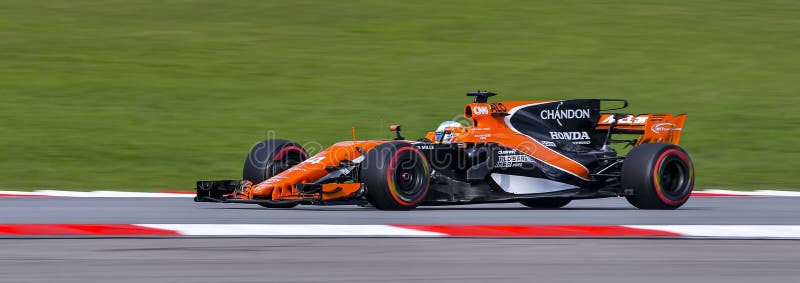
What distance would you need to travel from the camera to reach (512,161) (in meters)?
10.8

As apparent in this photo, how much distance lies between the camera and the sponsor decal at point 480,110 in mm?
10867

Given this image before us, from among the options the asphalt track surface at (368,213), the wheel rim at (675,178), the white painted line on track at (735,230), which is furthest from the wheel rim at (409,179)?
the wheel rim at (675,178)

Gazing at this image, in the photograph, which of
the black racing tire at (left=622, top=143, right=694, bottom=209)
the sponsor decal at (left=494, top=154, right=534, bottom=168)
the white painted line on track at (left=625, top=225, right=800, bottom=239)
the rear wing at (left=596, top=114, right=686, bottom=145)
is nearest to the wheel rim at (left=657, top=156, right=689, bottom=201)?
the black racing tire at (left=622, top=143, right=694, bottom=209)

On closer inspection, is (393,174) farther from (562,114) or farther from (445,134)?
(562,114)

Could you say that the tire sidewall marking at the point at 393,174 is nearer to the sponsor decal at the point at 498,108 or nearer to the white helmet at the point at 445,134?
the white helmet at the point at 445,134

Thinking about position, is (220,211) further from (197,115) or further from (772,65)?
(772,65)

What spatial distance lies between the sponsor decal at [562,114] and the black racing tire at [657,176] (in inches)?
36.2

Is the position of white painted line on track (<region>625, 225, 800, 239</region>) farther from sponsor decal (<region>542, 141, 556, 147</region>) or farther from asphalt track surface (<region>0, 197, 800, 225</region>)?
sponsor decal (<region>542, 141, 556, 147</region>)

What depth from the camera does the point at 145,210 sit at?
10.2 m

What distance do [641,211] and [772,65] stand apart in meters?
14.0
